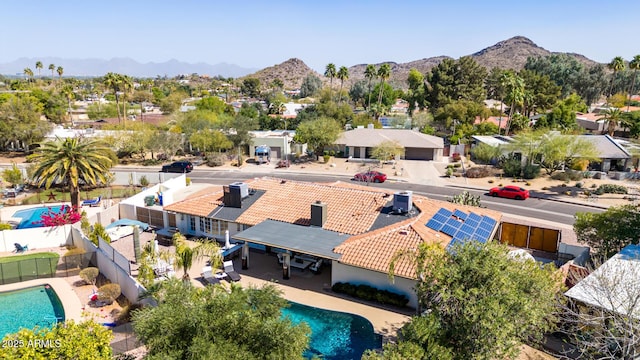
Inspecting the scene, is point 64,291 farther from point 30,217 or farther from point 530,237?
point 530,237

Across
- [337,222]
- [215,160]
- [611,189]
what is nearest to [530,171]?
[611,189]

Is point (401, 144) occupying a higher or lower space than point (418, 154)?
higher

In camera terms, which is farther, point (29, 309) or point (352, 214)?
point (352, 214)

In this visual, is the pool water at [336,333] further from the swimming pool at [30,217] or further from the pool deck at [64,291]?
the swimming pool at [30,217]

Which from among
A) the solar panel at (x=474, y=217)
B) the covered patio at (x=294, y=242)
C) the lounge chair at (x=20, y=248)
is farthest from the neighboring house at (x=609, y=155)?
the lounge chair at (x=20, y=248)

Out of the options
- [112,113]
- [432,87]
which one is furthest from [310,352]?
[112,113]
